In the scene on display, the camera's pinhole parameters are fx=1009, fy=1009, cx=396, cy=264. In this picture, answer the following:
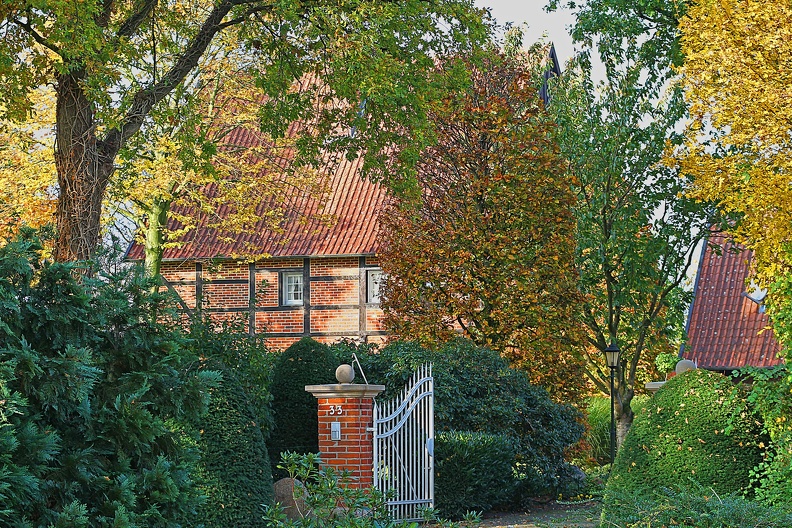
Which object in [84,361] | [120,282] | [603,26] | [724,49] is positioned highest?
[603,26]

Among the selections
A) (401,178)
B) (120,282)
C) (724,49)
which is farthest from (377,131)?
(120,282)

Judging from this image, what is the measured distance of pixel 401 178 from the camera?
547 inches

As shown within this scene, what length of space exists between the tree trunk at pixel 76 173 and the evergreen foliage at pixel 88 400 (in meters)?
6.11

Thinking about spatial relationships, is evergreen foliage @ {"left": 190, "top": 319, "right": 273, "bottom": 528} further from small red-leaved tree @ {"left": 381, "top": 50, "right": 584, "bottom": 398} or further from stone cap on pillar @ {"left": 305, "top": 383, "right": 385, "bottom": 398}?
small red-leaved tree @ {"left": 381, "top": 50, "right": 584, "bottom": 398}

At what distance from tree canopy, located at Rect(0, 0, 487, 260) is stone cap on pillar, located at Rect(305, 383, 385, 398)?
2.81m

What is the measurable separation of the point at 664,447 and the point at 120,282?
5.63 m

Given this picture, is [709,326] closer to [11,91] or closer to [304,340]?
[304,340]

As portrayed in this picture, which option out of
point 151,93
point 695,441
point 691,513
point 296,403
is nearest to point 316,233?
point 151,93

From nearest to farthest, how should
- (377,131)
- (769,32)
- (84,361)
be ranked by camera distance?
(84,361) < (769,32) < (377,131)

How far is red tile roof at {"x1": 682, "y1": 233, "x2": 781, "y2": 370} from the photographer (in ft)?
67.3

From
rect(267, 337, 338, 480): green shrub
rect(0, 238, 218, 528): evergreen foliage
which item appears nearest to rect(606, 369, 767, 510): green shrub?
rect(267, 337, 338, 480): green shrub

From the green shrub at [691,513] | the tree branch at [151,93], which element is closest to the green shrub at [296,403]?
the tree branch at [151,93]

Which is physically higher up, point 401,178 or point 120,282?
point 401,178

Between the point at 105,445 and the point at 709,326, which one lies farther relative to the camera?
the point at 709,326
